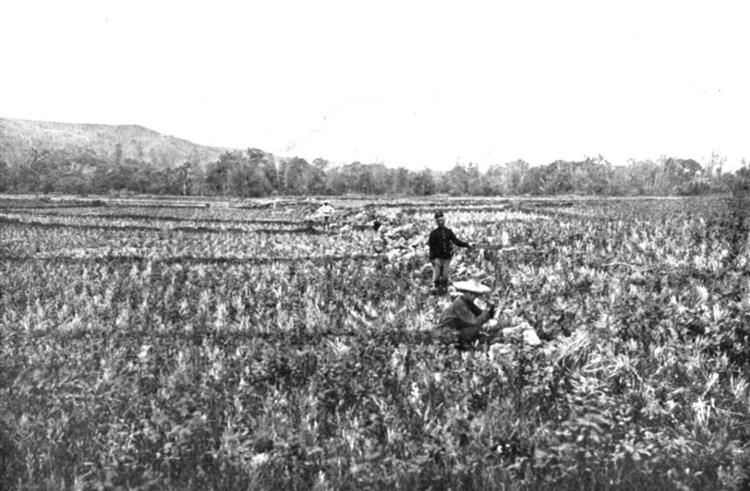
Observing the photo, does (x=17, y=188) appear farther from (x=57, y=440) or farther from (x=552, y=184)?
(x=57, y=440)

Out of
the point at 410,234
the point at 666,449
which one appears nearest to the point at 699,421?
the point at 666,449

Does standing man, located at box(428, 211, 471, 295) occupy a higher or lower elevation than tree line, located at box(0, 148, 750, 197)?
lower

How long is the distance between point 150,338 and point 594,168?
101988 millimetres

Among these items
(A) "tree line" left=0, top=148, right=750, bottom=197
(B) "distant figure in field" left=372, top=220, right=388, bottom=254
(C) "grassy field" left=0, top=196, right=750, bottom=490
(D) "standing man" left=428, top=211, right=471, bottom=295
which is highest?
(A) "tree line" left=0, top=148, right=750, bottom=197

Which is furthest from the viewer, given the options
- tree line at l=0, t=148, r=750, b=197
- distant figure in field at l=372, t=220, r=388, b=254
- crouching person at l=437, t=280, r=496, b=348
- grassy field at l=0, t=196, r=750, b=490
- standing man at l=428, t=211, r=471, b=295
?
tree line at l=0, t=148, r=750, b=197

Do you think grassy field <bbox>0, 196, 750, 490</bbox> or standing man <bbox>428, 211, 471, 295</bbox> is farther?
standing man <bbox>428, 211, 471, 295</bbox>

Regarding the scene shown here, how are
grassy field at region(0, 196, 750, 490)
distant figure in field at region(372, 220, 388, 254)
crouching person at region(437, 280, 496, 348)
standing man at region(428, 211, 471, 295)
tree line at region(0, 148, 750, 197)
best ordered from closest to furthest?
grassy field at region(0, 196, 750, 490)
crouching person at region(437, 280, 496, 348)
standing man at region(428, 211, 471, 295)
distant figure in field at region(372, 220, 388, 254)
tree line at region(0, 148, 750, 197)

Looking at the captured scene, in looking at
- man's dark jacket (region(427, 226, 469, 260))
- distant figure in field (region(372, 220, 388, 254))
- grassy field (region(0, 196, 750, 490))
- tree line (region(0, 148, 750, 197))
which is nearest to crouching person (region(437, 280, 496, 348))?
grassy field (region(0, 196, 750, 490))

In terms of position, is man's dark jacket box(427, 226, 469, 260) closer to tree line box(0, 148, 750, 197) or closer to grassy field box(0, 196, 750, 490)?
grassy field box(0, 196, 750, 490)

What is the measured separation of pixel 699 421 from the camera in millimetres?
5609

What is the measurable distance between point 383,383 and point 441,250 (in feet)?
17.0

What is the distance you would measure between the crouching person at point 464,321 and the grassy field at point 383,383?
0.29m

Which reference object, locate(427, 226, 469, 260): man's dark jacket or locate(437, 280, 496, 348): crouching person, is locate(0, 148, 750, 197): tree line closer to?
locate(427, 226, 469, 260): man's dark jacket

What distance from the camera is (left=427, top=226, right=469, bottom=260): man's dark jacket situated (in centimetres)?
1121
